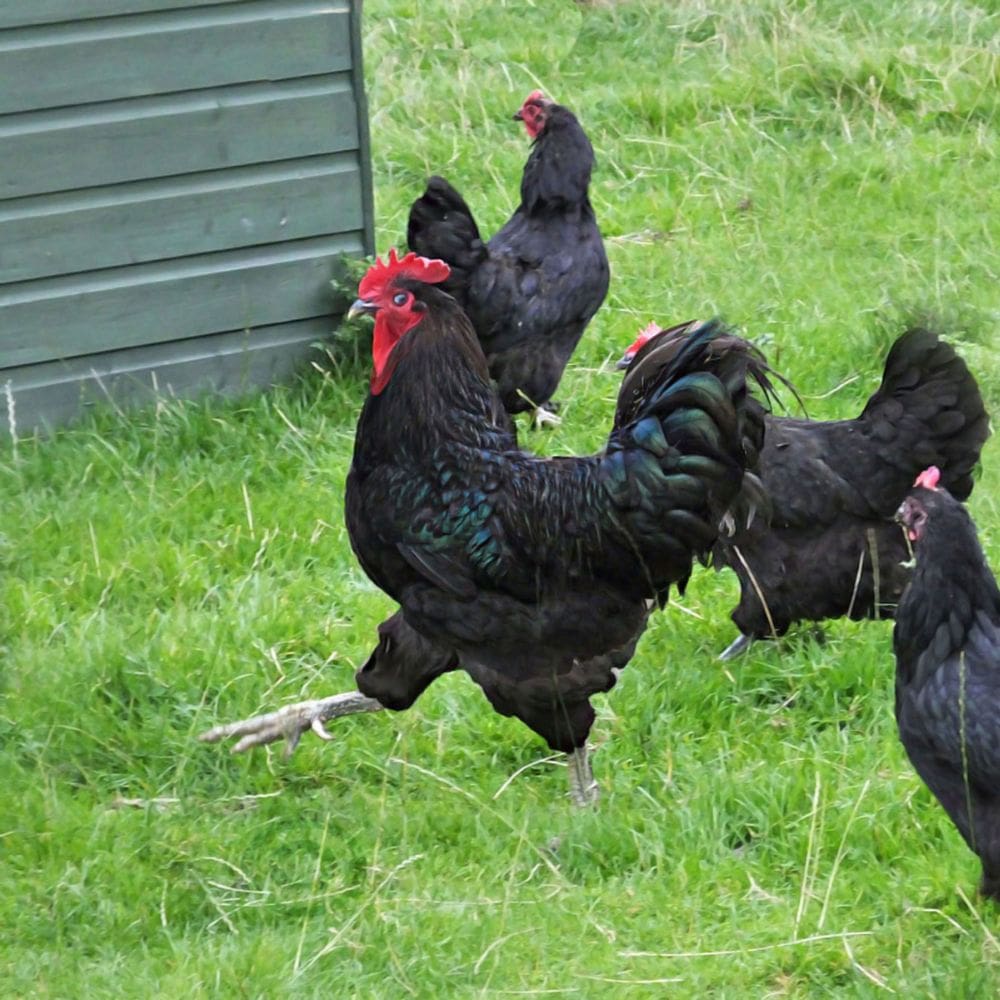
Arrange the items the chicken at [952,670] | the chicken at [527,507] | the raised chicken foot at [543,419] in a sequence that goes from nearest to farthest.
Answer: the chicken at [952,670], the chicken at [527,507], the raised chicken foot at [543,419]

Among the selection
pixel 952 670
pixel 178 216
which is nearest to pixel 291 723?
pixel 952 670

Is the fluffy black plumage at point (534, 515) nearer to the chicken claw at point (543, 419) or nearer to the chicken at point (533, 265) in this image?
the chicken at point (533, 265)

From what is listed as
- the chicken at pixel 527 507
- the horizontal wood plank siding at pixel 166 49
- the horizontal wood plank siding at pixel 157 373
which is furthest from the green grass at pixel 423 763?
the horizontal wood plank siding at pixel 166 49

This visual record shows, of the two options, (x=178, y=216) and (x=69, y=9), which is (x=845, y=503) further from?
(x=69, y=9)

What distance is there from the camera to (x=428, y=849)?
4.33m

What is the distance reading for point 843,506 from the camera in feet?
16.8

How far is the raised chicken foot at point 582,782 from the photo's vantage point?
4.48 metres

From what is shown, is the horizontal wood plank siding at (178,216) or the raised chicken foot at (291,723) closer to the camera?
the raised chicken foot at (291,723)

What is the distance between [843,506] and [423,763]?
5.18ft

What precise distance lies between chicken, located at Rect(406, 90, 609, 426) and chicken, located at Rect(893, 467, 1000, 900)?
2836mm

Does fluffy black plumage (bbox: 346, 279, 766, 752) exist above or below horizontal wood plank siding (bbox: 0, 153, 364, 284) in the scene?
below

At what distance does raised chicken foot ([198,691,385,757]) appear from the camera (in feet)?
15.1

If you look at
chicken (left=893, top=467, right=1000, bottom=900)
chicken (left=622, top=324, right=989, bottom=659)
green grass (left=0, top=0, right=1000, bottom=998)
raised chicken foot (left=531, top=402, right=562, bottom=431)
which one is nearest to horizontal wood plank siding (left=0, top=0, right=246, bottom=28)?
green grass (left=0, top=0, right=1000, bottom=998)

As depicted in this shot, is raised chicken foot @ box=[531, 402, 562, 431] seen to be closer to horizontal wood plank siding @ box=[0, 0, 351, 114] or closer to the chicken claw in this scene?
the chicken claw
